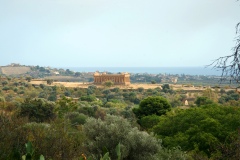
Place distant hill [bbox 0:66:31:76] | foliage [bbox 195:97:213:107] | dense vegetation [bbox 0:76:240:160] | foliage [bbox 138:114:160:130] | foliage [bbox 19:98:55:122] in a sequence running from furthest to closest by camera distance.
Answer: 1. distant hill [bbox 0:66:31:76]
2. foliage [bbox 195:97:213:107]
3. foliage [bbox 19:98:55:122]
4. foliage [bbox 138:114:160:130]
5. dense vegetation [bbox 0:76:240:160]

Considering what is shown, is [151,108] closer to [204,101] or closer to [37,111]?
[37,111]

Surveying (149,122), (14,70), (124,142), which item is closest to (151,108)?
(149,122)

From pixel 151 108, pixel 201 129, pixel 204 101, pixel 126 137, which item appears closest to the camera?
pixel 126 137

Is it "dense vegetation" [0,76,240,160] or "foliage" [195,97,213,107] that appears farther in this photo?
"foliage" [195,97,213,107]

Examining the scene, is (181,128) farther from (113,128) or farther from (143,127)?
(143,127)

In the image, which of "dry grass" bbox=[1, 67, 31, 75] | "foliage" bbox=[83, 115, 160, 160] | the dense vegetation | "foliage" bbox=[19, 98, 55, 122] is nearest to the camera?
the dense vegetation

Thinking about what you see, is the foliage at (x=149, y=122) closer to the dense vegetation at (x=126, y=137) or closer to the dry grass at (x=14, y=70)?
the dense vegetation at (x=126, y=137)

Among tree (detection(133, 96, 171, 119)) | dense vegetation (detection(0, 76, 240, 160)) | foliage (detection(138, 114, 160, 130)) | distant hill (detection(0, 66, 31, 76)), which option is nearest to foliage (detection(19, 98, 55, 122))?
dense vegetation (detection(0, 76, 240, 160))

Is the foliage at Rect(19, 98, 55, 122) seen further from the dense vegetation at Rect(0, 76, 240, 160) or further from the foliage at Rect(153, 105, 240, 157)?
the foliage at Rect(153, 105, 240, 157)

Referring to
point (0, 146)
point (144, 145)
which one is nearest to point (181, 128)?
point (144, 145)

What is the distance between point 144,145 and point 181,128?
5.76m

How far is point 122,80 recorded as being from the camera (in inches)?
3265

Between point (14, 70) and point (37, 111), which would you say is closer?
point (37, 111)

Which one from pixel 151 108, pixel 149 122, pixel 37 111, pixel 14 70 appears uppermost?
pixel 151 108
